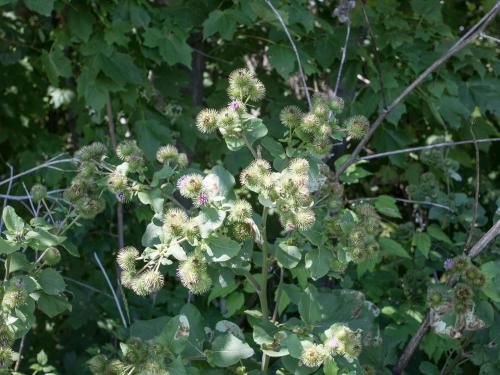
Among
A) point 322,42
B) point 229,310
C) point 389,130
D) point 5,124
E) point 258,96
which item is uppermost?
point 258,96

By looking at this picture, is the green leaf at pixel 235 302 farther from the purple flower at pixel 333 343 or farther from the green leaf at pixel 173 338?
the purple flower at pixel 333 343

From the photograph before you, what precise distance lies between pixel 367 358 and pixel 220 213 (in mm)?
861

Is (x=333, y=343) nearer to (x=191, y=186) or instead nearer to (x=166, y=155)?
(x=191, y=186)

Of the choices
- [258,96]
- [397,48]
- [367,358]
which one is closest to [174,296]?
[367,358]

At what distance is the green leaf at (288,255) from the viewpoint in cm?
201

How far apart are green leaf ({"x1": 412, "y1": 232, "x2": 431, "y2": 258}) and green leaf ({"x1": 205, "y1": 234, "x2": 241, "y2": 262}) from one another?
1.14 meters

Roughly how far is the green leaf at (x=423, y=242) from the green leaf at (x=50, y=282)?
1.33 m

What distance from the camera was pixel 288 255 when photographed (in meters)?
2.02

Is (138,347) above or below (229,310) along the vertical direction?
above

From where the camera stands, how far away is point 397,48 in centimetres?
342

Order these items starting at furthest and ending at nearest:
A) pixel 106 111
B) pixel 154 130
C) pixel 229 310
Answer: pixel 106 111, pixel 154 130, pixel 229 310

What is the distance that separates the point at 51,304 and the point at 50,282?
10cm

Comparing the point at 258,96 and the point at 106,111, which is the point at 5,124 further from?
the point at 258,96

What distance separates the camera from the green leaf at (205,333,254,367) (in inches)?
75.6
